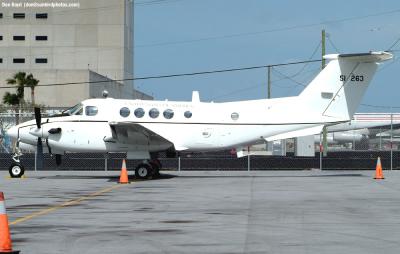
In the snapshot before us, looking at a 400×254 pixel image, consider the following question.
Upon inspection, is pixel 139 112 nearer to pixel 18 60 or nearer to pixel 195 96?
pixel 195 96

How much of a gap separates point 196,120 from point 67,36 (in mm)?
101606

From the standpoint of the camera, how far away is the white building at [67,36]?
12488 centimetres

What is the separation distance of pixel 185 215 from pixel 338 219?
329cm

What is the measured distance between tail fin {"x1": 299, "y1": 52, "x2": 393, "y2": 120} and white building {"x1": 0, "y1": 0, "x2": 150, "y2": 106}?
96197 mm

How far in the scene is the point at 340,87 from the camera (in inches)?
1153

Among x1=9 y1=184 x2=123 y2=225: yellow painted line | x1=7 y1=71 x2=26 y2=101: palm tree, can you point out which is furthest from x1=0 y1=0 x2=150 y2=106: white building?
x1=9 y1=184 x2=123 y2=225: yellow painted line

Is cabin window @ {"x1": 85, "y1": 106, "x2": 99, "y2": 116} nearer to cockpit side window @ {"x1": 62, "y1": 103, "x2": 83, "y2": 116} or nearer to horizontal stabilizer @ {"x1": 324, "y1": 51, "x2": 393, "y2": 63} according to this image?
cockpit side window @ {"x1": 62, "y1": 103, "x2": 83, "y2": 116}

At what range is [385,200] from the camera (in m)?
19.9

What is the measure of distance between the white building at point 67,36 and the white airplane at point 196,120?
95.8m

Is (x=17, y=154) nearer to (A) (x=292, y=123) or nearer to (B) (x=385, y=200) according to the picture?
(A) (x=292, y=123)

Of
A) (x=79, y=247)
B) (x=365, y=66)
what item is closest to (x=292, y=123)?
(x=365, y=66)

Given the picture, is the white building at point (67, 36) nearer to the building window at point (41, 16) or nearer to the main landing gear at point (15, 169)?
the building window at point (41, 16)

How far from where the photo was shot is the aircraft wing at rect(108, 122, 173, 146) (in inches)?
1060

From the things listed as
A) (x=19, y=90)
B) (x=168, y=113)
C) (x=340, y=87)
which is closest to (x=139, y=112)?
(x=168, y=113)
